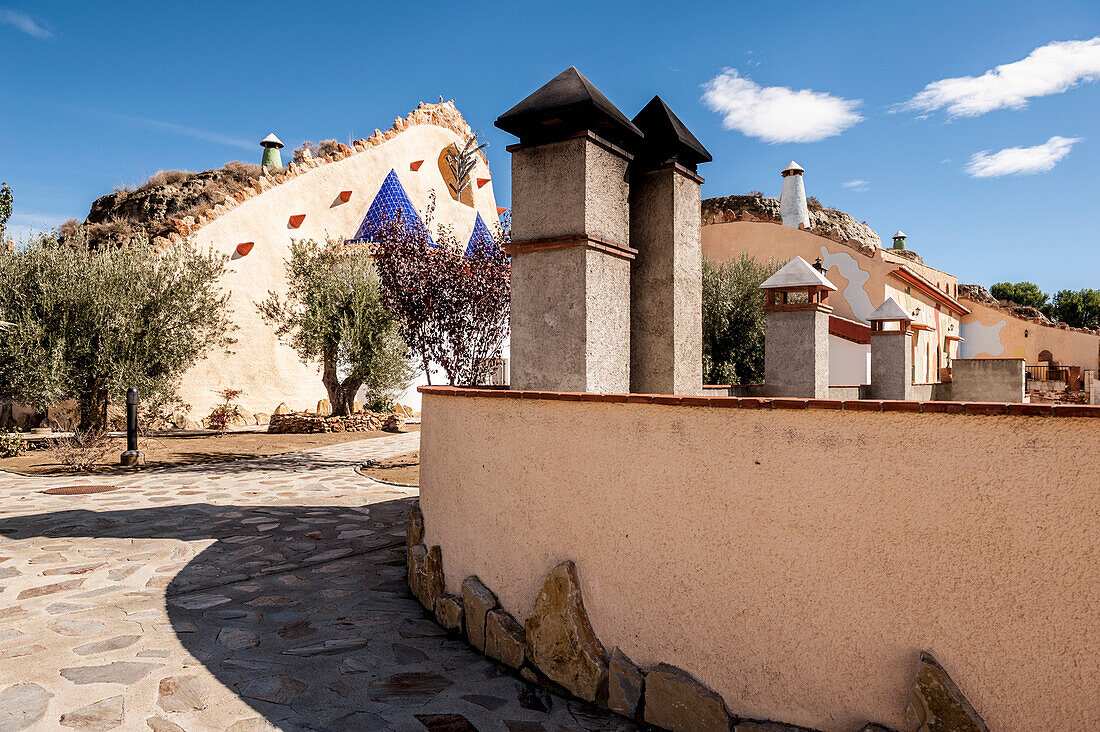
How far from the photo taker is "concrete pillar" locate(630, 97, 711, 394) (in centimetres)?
582

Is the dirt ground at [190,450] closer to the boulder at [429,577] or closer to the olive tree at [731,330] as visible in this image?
the boulder at [429,577]

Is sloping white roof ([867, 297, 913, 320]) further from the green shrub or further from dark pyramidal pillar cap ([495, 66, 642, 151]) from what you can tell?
the green shrub

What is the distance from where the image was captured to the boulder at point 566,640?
3.68m

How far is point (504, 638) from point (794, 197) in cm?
3280

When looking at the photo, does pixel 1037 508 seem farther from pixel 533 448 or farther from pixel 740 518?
pixel 533 448

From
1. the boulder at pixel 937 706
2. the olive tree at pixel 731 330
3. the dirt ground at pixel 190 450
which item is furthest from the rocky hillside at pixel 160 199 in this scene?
the boulder at pixel 937 706

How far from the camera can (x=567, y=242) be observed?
4855mm

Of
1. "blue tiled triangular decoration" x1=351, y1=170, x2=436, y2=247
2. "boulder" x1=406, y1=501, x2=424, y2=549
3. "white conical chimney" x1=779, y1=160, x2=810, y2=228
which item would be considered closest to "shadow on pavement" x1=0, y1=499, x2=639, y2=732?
"boulder" x1=406, y1=501, x2=424, y2=549

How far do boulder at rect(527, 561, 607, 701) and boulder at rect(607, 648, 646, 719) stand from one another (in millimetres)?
72

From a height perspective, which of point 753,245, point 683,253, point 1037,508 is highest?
point 753,245

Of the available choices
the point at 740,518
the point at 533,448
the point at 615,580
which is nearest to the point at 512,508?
the point at 533,448

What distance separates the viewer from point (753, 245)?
22.6 m

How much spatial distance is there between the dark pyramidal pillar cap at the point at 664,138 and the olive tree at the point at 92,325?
12993mm

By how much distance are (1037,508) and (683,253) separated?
3.88 meters
